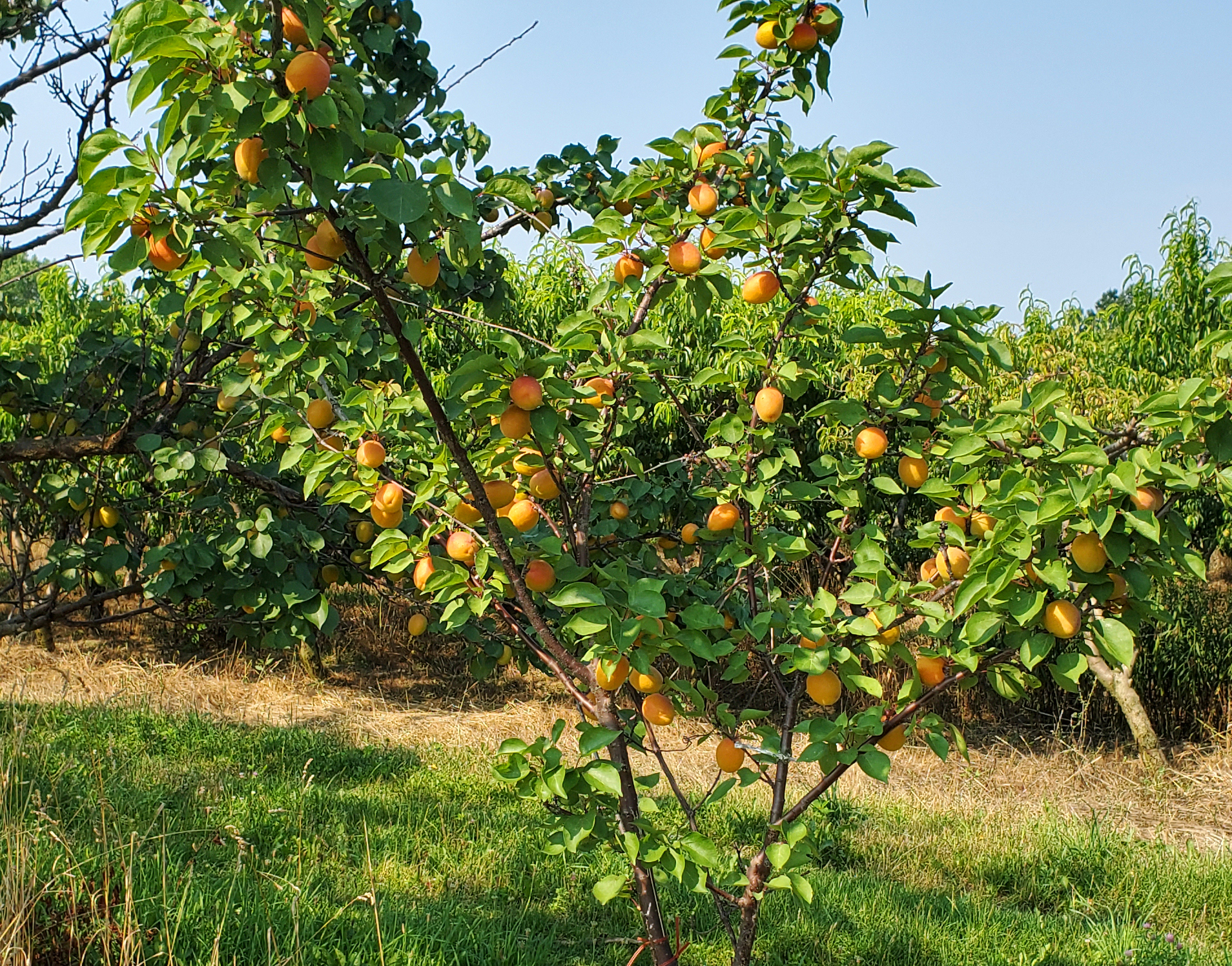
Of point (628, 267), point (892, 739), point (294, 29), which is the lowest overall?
point (892, 739)

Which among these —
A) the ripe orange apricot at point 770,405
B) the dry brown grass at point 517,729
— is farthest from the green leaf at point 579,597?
the dry brown grass at point 517,729

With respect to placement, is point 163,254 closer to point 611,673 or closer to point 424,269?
point 424,269

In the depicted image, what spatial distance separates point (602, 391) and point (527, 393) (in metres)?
0.44

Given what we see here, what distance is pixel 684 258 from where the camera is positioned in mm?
1706

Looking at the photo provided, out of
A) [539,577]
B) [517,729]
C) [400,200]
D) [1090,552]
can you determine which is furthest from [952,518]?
[517,729]

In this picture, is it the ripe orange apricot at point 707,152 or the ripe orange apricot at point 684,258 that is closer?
the ripe orange apricot at point 684,258

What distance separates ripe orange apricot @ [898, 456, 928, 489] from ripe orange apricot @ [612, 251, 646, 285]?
2.15 ft

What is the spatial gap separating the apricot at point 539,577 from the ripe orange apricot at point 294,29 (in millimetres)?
854

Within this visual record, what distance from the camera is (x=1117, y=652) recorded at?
1415mm

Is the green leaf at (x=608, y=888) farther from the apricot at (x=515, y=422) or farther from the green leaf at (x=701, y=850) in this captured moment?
the apricot at (x=515, y=422)

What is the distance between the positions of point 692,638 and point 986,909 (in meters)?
2.20

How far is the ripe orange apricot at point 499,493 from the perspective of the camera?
173 centimetres

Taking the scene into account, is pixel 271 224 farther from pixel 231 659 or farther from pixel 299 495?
pixel 231 659

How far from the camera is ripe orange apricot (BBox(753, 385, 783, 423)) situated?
1.82m
